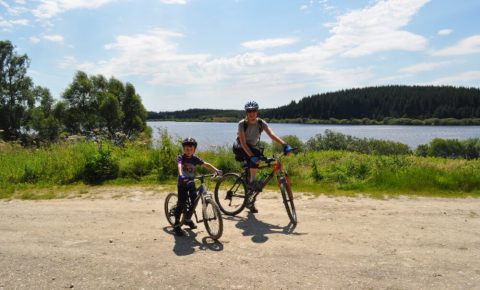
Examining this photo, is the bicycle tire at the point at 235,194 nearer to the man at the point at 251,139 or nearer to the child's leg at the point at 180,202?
the man at the point at 251,139

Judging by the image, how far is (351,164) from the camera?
11172 millimetres

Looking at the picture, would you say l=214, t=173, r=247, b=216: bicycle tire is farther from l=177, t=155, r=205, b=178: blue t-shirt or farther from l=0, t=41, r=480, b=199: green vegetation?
l=0, t=41, r=480, b=199: green vegetation

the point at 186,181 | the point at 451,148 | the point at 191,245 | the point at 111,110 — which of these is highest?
the point at 111,110

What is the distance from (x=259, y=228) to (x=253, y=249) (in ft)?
3.54

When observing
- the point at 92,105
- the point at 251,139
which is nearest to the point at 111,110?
the point at 92,105

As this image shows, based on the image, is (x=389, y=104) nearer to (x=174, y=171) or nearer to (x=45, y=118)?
(x=45, y=118)

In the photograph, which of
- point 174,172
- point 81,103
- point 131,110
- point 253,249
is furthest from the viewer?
point 131,110

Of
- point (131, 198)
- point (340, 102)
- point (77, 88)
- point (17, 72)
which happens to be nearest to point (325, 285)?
point (131, 198)

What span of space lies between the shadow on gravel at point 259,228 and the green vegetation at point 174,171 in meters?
2.96

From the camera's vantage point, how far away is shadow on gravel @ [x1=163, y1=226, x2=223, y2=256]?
5.37m

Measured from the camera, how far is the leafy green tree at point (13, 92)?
4050 cm

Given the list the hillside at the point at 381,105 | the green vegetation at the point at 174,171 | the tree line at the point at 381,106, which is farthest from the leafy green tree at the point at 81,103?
the hillside at the point at 381,105

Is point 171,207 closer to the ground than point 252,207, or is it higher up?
higher up

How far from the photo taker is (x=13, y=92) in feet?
137
